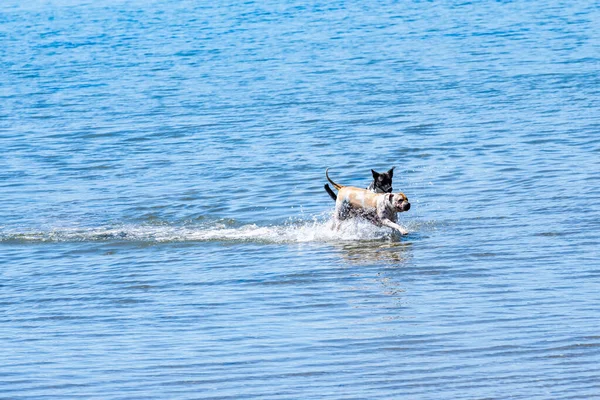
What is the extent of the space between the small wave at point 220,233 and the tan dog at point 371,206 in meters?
0.11

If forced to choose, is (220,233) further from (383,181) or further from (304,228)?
(383,181)

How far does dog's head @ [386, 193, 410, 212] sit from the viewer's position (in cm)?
1153

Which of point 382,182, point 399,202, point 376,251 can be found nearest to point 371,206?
point 382,182

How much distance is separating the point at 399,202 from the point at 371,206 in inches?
15.7

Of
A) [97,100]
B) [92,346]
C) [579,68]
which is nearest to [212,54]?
[97,100]

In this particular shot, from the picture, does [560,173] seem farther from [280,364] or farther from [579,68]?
[579,68]

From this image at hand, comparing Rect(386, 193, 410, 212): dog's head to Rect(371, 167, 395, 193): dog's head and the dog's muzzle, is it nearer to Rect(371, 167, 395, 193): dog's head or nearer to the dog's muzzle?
the dog's muzzle

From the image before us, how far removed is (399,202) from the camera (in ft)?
38.0

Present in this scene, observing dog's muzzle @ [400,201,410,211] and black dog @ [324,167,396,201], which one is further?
black dog @ [324,167,396,201]

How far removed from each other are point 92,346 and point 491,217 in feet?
18.0

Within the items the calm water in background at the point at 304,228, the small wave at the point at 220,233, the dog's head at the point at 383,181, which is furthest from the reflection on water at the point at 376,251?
the dog's head at the point at 383,181

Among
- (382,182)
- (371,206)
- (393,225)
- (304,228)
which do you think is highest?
(382,182)

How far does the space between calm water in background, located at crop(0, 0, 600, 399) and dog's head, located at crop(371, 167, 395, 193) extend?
45 cm

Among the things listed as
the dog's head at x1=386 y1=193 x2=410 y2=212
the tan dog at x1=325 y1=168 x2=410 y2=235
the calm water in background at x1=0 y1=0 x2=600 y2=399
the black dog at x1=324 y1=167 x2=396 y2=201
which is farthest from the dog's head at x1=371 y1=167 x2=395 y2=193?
the calm water in background at x1=0 y1=0 x2=600 y2=399
